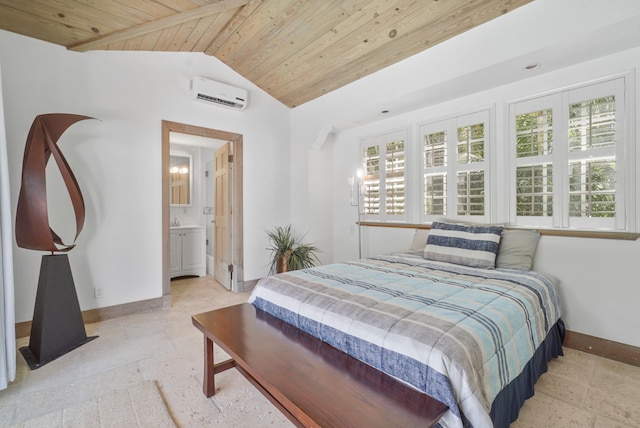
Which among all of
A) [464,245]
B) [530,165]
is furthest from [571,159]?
[464,245]

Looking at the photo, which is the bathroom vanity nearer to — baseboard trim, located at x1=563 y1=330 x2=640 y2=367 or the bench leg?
the bench leg

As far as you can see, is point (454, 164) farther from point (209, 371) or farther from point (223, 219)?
point (223, 219)

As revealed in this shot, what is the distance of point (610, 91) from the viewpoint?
227cm

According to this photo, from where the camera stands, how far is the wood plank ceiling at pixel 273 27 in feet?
7.67

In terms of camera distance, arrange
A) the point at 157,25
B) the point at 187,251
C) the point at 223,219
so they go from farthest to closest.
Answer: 1. the point at 187,251
2. the point at 223,219
3. the point at 157,25

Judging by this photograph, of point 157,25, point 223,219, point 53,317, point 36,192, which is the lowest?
point 53,317

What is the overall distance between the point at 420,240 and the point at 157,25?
3413 millimetres

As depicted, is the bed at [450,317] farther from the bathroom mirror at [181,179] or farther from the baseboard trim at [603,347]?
the bathroom mirror at [181,179]

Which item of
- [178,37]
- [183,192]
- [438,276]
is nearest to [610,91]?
[438,276]

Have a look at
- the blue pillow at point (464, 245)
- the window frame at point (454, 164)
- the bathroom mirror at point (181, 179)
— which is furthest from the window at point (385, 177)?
the bathroom mirror at point (181, 179)

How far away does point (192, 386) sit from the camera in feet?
6.23

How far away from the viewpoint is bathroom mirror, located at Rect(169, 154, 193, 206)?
17.0 ft

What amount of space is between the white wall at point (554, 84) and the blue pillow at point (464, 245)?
0.47 meters

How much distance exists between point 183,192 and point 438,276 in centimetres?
463
